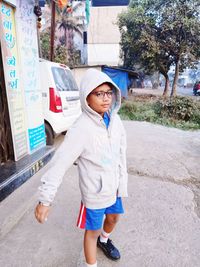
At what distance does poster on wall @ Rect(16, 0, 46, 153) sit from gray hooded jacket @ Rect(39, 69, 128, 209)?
1.39 m

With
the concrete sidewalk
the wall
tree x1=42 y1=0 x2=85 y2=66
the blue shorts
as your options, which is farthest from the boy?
tree x1=42 y1=0 x2=85 y2=66

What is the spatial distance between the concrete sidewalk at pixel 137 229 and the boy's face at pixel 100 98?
1.36 meters

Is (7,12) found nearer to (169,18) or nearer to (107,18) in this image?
(169,18)

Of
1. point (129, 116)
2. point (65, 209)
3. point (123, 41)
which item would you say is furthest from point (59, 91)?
point (123, 41)

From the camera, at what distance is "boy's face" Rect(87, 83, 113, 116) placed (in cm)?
157

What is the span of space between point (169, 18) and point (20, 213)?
47.8 feet

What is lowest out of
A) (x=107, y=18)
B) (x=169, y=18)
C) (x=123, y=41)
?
(x=123, y=41)

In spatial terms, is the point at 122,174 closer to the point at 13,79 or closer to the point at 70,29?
the point at 13,79

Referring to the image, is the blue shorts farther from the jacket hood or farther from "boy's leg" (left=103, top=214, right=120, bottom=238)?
the jacket hood

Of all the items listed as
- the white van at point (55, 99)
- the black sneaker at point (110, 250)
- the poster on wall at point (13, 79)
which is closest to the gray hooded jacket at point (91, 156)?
the black sneaker at point (110, 250)

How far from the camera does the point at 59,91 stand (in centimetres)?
468

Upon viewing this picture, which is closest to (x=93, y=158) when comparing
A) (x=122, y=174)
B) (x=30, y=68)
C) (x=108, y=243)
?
(x=122, y=174)

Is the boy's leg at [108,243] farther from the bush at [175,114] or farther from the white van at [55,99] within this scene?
the bush at [175,114]

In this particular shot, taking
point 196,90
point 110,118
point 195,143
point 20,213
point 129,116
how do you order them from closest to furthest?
point 110,118 → point 20,213 → point 195,143 → point 129,116 → point 196,90
